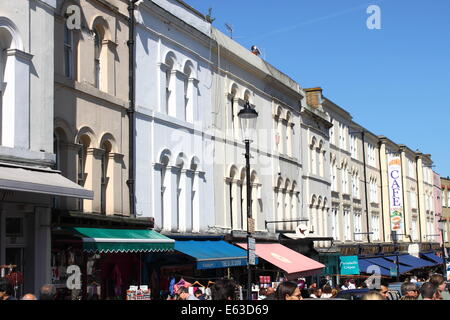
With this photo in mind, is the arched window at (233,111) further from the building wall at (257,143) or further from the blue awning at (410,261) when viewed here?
the blue awning at (410,261)

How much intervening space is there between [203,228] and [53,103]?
32.4 feet

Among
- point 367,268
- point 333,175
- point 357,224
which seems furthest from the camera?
point 357,224

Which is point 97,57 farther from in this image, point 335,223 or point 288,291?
point 335,223

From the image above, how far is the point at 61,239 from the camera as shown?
16172 millimetres

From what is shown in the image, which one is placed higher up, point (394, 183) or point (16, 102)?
point (394, 183)

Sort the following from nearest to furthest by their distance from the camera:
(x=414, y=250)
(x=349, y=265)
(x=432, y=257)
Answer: (x=349, y=265)
(x=414, y=250)
(x=432, y=257)

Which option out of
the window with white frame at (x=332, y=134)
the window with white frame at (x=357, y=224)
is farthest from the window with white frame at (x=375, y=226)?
the window with white frame at (x=332, y=134)

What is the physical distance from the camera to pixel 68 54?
1794cm

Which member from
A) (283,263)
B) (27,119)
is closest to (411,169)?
(283,263)

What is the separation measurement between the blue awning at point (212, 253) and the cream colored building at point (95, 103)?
251cm

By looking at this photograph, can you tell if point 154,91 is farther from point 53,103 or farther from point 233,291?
point 233,291

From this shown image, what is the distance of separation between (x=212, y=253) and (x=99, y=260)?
4.75 meters

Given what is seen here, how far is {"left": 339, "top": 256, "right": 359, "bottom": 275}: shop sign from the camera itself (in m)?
38.1

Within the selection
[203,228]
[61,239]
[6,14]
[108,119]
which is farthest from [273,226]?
[6,14]
